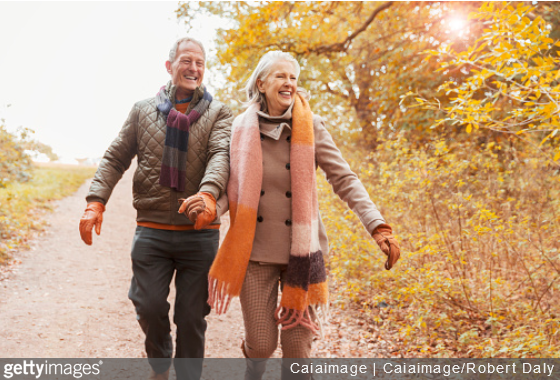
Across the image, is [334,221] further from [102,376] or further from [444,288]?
[102,376]

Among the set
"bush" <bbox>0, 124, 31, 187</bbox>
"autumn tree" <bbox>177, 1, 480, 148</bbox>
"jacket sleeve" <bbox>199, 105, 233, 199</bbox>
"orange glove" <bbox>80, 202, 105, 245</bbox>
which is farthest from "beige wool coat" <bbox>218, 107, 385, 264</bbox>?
"bush" <bbox>0, 124, 31, 187</bbox>

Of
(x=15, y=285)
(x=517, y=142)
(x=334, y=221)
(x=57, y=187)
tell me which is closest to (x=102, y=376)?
(x=15, y=285)

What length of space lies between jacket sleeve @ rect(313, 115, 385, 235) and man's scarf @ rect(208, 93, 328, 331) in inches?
5.5

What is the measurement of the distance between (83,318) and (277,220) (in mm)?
3575

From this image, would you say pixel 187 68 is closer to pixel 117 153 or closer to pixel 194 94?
pixel 194 94

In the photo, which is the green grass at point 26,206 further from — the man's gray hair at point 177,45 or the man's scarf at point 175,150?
the man's gray hair at point 177,45

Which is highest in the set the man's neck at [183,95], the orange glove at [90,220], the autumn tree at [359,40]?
the autumn tree at [359,40]

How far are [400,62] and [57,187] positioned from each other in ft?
34.1

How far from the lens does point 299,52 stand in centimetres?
949

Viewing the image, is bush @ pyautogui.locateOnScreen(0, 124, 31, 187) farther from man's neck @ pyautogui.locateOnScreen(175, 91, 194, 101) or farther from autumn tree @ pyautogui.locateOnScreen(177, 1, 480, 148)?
man's neck @ pyautogui.locateOnScreen(175, 91, 194, 101)

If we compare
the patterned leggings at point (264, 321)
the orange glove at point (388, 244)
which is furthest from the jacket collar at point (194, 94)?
the orange glove at point (388, 244)

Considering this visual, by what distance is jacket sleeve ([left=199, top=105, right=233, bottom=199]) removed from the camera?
2.65 metres

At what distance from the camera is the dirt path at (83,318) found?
4.47m

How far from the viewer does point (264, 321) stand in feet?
8.64
